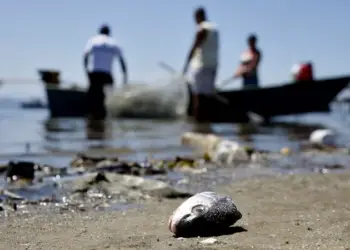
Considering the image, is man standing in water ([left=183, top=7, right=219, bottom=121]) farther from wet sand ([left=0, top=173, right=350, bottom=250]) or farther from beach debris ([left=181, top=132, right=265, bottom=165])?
wet sand ([left=0, top=173, right=350, bottom=250])

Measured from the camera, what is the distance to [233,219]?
136 inches

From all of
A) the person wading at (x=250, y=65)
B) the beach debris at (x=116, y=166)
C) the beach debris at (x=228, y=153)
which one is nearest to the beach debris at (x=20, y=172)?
the beach debris at (x=116, y=166)

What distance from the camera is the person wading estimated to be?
1549cm

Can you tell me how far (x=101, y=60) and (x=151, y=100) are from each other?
2.81 m

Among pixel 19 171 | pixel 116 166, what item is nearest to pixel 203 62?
pixel 116 166

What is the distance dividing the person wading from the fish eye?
12.5 metres

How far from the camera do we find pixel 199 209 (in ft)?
10.9

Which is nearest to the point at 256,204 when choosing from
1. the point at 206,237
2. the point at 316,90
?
the point at 206,237

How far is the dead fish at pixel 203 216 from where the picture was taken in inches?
128

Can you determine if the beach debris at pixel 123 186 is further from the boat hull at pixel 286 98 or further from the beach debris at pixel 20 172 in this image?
the boat hull at pixel 286 98

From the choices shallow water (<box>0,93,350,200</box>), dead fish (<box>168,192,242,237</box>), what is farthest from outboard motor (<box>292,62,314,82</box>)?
dead fish (<box>168,192,242,237</box>)

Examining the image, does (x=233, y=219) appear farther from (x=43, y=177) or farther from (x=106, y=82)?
(x=106, y=82)

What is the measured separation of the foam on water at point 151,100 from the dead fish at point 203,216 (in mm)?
11512

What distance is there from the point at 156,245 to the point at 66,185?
7.60 feet
